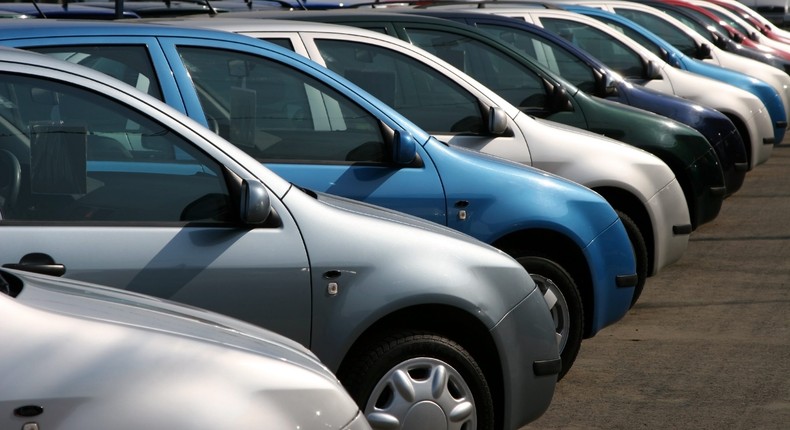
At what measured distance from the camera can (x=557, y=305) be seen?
21.5 ft

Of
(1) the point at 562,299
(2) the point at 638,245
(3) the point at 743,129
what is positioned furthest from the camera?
(3) the point at 743,129

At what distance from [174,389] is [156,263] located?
144 centimetres

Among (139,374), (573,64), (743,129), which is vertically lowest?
(743,129)

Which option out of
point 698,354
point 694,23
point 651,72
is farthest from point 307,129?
point 694,23

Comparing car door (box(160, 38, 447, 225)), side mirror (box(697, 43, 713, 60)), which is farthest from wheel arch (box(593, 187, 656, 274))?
side mirror (box(697, 43, 713, 60))

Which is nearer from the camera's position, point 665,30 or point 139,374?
Answer: point 139,374

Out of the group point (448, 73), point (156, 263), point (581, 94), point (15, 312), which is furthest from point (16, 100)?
point (581, 94)

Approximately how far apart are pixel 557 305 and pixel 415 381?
6.05ft

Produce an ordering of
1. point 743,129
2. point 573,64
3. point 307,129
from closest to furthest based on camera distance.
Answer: point 307,129 → point 573,64 → point 743,129

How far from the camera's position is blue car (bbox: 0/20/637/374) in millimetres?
5391

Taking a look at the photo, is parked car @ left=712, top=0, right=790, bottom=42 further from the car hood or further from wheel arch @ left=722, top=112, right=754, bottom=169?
the car hood

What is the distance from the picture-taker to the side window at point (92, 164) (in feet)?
13.9

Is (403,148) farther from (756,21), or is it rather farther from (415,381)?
(756,21)

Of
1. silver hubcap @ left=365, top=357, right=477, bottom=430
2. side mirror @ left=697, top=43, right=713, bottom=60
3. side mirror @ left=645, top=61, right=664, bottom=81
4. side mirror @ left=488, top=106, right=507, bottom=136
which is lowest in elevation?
silver hubcap @ left=365, top=357, right=477, bottom=430
